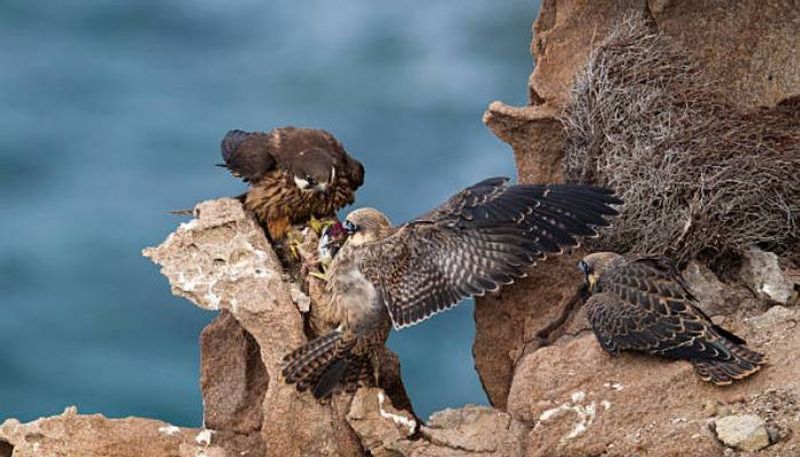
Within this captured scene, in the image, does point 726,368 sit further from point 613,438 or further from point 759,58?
point 759,58

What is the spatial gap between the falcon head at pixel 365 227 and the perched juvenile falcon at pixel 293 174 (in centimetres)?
55

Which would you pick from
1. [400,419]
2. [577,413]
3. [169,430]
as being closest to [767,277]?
[577,413]

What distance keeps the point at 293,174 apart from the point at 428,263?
1.28m

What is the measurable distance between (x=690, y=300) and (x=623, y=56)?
234 cm

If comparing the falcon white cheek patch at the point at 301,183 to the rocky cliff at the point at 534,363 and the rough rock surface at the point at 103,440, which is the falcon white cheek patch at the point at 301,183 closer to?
the rocky cliff at the point at 534,363

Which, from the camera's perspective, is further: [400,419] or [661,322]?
[400,419]

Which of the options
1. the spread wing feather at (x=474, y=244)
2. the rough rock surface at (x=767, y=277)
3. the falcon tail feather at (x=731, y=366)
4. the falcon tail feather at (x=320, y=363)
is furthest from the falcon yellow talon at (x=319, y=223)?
the falcon tail feather at (x=731, y=366)

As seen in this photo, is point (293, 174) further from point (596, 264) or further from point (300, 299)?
point (596, 264)

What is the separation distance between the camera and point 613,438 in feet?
29.0

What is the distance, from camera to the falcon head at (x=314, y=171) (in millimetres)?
10555

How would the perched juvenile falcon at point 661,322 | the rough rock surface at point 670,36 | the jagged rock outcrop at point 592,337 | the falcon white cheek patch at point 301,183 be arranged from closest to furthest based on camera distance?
the jagged rock outcrop at point 592,337 < the perched juvenile falcon at point 661,322 < the falcon white cheek patch at point 301,183 < the rough rock surface at point 670,36

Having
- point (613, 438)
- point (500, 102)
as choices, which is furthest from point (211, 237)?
point (613, 438)

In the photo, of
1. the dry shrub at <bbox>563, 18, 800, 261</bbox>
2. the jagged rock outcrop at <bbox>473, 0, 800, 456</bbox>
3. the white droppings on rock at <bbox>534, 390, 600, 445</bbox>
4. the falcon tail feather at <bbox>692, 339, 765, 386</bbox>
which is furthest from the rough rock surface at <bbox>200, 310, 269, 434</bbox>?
the falcon tail feather at <bbox>692, 339, 765, 386</bbox>

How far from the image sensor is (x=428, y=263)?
9.87 metres
